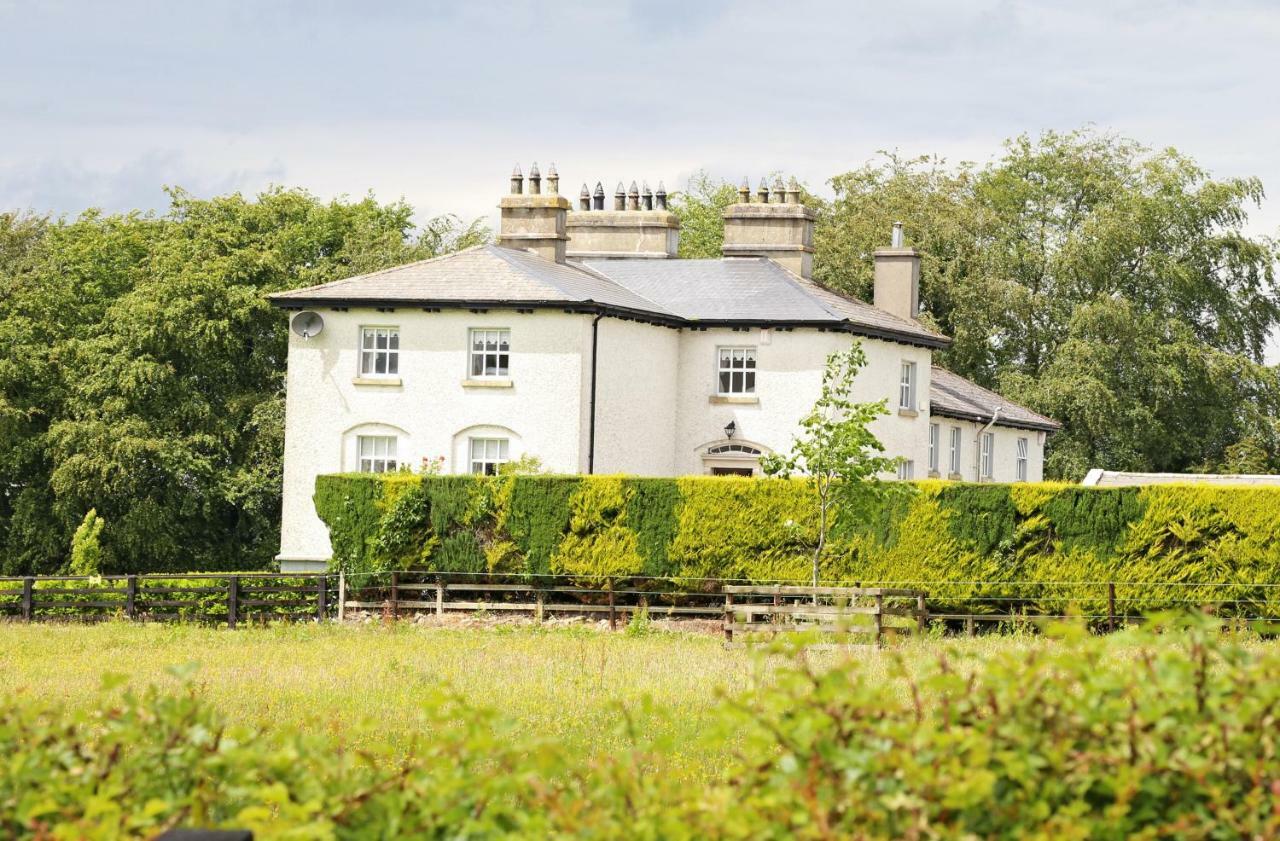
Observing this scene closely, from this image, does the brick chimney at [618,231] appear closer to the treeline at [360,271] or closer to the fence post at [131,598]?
the treeline at [360,271]

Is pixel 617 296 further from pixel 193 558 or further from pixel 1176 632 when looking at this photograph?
pixel 1176 632

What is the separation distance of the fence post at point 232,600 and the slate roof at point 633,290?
8.61 metres

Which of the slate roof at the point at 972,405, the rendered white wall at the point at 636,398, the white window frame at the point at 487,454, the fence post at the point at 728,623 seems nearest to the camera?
the fence post at the point at 728,623

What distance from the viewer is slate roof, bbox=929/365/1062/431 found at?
5134 cm

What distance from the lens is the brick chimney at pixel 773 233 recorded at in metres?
48.4

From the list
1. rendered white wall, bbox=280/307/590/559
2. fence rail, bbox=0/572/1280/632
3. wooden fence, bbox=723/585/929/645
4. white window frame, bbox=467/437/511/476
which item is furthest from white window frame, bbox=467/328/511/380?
wooden fence, bbox=723/585/929/645

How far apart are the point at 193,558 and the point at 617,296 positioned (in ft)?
65.9

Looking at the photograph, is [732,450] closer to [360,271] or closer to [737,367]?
[737,367]

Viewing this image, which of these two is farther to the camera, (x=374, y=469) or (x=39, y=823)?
(x=374, y=469)

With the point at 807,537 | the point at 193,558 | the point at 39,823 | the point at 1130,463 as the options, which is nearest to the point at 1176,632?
the point at 39,823

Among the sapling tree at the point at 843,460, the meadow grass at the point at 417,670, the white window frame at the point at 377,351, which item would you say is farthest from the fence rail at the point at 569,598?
the white window frame at the point at 377,351

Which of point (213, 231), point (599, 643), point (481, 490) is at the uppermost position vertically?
point (213, 231)

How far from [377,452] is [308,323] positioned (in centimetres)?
356

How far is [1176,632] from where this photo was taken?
19.7 feet
